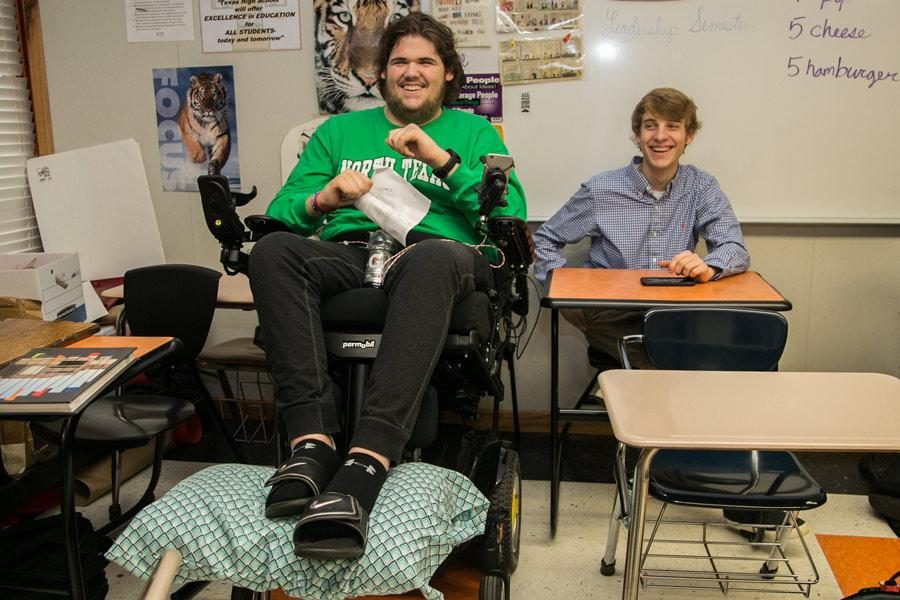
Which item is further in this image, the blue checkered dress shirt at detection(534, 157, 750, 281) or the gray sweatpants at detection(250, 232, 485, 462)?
the blue checkered dress shirt at detection(534, 157, 750, 281)

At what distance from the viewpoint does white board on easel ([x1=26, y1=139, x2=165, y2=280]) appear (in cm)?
320

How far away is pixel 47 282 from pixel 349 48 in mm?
1394

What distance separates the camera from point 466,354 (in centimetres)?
181

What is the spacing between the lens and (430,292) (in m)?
1.71

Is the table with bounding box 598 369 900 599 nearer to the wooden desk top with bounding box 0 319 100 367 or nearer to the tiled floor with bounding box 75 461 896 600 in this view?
the tiled floor with bounding box 75 461 896 600

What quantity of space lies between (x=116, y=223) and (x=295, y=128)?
2.75 feet

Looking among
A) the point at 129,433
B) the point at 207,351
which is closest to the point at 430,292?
the point at 129,433

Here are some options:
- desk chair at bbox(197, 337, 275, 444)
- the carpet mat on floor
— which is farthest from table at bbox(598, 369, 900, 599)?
desk chair at bbox(197, 337, 275, 444)

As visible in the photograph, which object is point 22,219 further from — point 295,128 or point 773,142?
point 773,142

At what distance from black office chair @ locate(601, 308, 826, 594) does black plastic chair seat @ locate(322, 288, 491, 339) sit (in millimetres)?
474

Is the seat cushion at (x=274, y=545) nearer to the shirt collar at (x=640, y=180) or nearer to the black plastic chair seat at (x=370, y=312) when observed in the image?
the black plastic chair seat at (x=370, y=312)

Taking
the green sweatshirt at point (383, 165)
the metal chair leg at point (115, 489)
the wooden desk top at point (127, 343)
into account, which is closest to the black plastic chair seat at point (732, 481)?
the green sweatshirt at point (383, 165)

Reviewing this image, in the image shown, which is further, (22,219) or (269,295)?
(22,219)

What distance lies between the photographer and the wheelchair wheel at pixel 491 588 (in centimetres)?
→ 166
